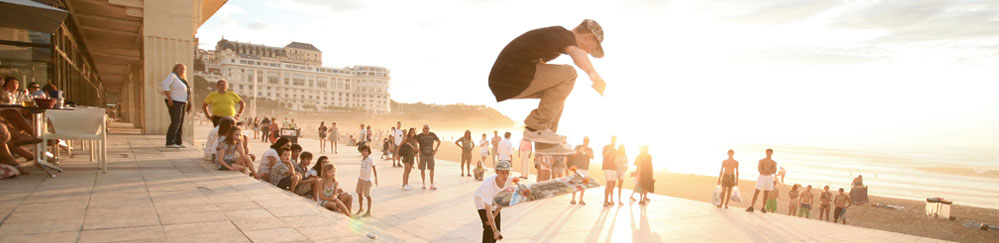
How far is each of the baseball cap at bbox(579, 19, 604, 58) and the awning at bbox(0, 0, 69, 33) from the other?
7003mm

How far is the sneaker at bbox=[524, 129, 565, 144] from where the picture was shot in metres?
3.31

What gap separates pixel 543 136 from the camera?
332 centimetres

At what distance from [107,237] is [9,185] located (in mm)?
3084

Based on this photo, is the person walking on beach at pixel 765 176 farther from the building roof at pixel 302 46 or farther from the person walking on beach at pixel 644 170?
the building roof at pixel 302 46

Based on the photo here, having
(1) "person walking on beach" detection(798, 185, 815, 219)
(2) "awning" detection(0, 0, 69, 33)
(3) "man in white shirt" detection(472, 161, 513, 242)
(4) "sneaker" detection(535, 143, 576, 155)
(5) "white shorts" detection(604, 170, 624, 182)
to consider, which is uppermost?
(2) "awning" detection(0, 0, 69, 33)

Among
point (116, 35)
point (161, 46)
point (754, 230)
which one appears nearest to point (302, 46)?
point (116, 35)

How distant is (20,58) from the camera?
10.0 m

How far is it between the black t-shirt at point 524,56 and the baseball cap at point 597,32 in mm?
191

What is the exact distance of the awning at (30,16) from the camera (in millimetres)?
5676

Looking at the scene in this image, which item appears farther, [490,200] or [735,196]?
[735,196]

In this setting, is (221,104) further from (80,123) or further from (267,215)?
(267,215)

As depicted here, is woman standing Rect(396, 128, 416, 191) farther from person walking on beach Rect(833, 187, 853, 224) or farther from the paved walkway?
person walking on beach Rect(833, 187, 853, 224)

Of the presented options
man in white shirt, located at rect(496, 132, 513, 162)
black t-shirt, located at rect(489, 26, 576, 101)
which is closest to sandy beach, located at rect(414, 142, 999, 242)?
man in white shirt, located at rect(496, 132, 513, 162)

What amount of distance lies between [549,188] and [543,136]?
0.81 metres
